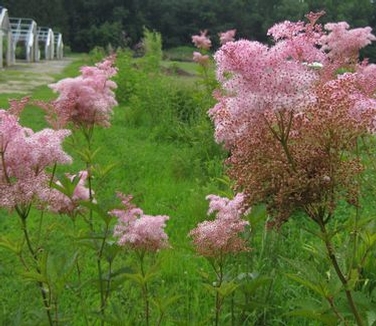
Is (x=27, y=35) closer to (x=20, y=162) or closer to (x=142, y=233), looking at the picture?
(x=142, y=233)

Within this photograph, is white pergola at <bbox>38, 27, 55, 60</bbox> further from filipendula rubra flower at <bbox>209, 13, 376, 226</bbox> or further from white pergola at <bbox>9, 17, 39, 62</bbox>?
filipendula rubra flower at <bbox>209, 13, 376, 226</bbox>

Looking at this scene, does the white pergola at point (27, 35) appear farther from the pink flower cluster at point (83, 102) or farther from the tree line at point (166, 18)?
the pink flower cluster at point (83, 102)

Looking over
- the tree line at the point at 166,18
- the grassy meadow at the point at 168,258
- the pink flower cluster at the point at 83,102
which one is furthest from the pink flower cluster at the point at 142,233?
the tree line at the point at 166,18

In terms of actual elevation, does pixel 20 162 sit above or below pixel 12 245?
above

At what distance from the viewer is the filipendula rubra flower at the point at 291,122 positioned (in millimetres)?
1134

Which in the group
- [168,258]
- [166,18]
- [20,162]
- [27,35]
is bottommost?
[27,35]

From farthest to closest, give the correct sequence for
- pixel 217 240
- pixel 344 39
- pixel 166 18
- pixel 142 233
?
pixel 166 18
pixel 344 39
pixel 142 233
pixel 217 240

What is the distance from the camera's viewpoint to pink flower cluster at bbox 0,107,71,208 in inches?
58.8

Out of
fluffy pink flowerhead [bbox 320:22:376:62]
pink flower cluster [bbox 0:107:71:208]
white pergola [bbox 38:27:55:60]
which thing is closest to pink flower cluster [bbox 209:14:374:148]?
pink flower cluster [bbox 0:107:71:208]

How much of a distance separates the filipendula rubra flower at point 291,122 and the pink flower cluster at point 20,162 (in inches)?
22.1

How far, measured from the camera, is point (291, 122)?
1.19 meters

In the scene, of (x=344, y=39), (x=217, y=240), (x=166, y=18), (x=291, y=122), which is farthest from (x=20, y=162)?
(x=166, y=18)

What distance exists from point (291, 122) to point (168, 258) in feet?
7.46

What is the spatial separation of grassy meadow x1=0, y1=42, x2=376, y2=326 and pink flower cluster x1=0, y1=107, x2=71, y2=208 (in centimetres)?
20
